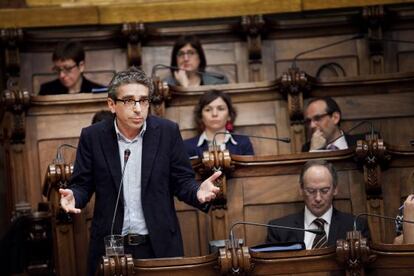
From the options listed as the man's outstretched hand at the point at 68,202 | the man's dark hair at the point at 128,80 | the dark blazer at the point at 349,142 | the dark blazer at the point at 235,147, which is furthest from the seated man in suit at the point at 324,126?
the man's outstretched hand at the point at 68,202

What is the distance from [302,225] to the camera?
Result: 9.66ft

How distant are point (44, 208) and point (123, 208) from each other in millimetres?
809

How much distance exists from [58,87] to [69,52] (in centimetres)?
13

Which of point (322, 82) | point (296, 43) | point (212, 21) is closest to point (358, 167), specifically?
point (322, 82)

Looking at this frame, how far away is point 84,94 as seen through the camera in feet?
11.7

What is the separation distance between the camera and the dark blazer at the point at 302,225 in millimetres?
2889

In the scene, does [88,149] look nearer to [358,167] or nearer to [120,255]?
[120,255]

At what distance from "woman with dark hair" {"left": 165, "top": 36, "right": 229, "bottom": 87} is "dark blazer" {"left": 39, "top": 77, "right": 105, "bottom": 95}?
282 mm

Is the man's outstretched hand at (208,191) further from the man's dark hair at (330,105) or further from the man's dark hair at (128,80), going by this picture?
the man's dark hair at (330,105)

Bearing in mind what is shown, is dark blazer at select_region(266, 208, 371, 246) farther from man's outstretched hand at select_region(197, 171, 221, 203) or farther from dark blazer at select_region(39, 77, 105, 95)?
dark blazer at select_region(39, 77, 105, 95)

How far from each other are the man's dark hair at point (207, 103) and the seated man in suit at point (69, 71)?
483 millimetres

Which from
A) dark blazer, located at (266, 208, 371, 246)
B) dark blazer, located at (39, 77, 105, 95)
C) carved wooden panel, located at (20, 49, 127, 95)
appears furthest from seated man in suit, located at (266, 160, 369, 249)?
carved wooden panel, located at (20, 49, 127, 95)

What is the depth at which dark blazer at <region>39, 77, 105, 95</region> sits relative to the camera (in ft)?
12.7

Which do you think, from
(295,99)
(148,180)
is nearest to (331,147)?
(295,99)
